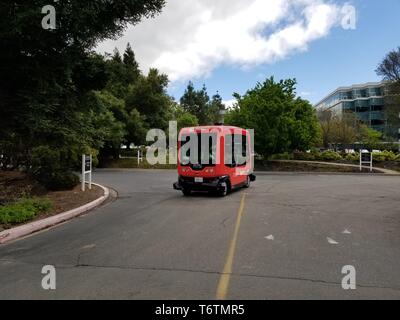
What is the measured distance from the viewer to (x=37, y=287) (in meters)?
5.70

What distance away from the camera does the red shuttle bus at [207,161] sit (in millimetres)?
15812

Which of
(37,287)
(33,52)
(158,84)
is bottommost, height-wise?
(37,287)

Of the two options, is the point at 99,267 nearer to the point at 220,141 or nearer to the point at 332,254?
the point at 332,254

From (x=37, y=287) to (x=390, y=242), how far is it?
249 inches

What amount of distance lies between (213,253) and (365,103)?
119m

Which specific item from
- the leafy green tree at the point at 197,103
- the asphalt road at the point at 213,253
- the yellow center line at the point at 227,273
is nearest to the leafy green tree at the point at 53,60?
the asphalt road at the point at 213,253

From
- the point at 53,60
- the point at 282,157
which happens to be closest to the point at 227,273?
the point at 53,60

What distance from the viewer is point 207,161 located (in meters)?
15.9

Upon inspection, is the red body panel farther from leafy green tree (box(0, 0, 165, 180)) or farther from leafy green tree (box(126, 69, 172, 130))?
leafy green tree (box(126, 69, 172, 130))

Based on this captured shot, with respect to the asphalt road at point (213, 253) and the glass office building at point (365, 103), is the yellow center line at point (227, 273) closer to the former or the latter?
the asphalt road at point (213, 253)

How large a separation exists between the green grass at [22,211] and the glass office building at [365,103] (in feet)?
341

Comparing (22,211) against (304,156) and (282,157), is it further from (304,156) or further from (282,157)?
(304,156)

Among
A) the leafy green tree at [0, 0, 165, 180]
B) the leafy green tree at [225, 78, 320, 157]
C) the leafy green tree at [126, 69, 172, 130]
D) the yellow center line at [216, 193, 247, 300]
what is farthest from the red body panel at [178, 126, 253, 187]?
the leafy green tree at [126, 69, 172, 130]

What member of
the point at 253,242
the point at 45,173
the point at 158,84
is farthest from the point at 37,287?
the point at 158,84
